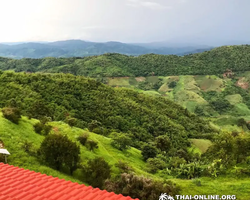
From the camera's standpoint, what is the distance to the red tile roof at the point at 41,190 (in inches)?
326

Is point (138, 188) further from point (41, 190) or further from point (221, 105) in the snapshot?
point (221, 105)

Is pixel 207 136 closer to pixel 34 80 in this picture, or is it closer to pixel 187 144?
pixel 187 144

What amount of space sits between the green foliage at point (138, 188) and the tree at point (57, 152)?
141 inches

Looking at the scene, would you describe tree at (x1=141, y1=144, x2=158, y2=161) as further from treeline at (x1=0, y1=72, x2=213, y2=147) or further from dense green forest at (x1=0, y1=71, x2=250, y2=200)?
treeline at (x1=0, y1=72, x2=213, y2=147)

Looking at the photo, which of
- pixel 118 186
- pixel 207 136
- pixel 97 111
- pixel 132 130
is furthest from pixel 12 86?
pixel 207 136

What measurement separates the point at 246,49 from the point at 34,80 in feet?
→ 628

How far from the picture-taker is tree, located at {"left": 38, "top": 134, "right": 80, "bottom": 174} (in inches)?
585

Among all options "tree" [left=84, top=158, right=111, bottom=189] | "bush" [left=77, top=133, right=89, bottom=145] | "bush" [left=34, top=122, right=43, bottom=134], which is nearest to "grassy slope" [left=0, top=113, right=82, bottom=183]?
"bush" [left=34, top=122, right=43, bottom=134]

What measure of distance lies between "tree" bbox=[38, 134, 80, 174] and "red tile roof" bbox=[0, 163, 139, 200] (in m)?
4.26

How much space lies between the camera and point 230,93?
486ft

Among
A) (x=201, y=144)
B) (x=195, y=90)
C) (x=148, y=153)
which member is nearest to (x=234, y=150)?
(x=148, y=153)

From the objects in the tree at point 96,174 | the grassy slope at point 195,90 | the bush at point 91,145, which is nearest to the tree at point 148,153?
the bush at point 91,145

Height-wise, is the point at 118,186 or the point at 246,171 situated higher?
the point at 118,186

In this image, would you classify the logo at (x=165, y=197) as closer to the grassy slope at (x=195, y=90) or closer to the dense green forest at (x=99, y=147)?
the dense green forest at (x=99, y=147)
